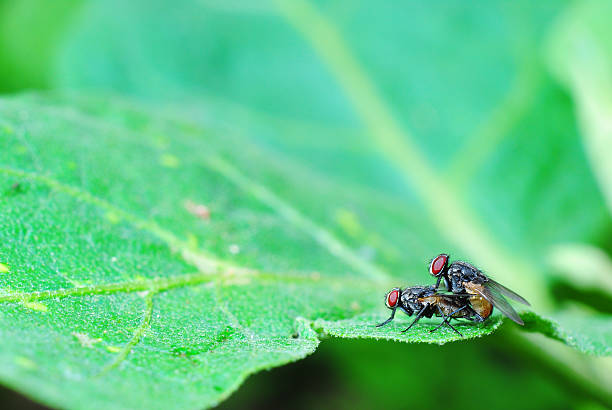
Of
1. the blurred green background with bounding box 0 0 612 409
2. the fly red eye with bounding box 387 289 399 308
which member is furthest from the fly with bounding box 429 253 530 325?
the blurred green background with bounding box 0 0 612 409

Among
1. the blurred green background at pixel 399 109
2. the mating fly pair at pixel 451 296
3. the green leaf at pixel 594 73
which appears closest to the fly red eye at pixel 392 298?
the mating fly pair at pixel 451 296

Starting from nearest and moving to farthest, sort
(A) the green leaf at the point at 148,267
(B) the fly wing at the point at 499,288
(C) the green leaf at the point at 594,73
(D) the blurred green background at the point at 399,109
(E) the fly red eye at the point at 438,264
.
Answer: (A) the green leaf at the point at 148,267
(B) the fly wing at the point at 499,288
(E) the fly red eye at the point at 438,264
(C) the green leaf at the point at 594,73
(D) the blurred green background at the point at 399,109

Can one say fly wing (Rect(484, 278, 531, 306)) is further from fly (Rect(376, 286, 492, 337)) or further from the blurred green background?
the blurred green background

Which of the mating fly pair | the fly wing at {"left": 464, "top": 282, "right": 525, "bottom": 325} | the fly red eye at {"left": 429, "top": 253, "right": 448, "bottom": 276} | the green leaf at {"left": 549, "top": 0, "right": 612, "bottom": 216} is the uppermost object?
the green leaf at {"left": 549, "top": 0, "right": 612, "bottom": 216}

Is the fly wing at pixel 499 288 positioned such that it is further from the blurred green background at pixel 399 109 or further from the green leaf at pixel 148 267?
the blurred green background at pixel 399 109

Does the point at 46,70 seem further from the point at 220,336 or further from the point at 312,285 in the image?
the point at 220,336

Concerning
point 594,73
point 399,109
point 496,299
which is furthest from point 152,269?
point 399,109
